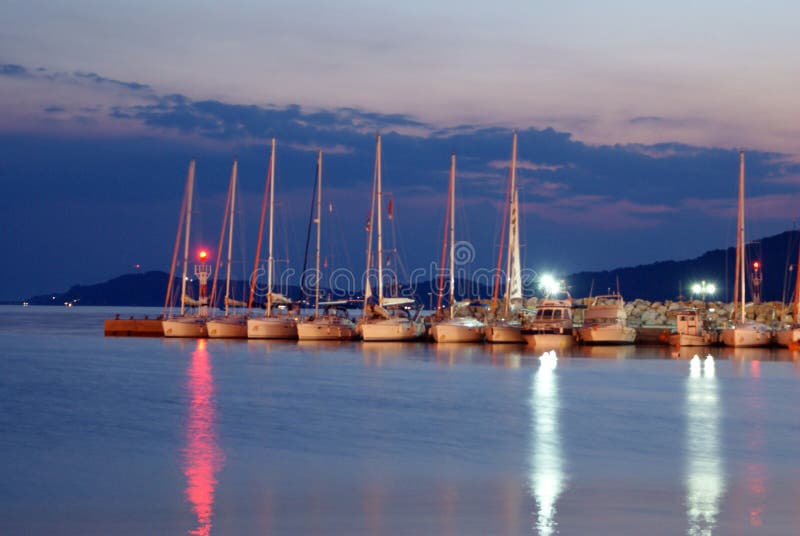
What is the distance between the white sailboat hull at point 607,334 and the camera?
65.3 meters

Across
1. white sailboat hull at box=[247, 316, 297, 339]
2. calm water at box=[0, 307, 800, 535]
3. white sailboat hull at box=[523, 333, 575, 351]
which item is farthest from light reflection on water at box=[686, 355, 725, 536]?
white sailboat hull at box=[247, 316, 297, 339]

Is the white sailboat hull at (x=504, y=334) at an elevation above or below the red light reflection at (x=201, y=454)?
above

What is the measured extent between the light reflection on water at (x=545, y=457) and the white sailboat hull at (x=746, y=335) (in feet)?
81.4

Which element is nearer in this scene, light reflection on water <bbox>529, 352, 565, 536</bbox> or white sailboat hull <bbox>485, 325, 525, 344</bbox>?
light reflection on water <bbox>529, 352, 565, 536</bbox>

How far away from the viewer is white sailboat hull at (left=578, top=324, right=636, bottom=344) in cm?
6531

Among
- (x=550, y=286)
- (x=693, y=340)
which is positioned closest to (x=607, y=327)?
(x=693, y=340)

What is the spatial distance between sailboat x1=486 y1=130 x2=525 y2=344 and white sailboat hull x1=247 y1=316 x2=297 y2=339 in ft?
44.9

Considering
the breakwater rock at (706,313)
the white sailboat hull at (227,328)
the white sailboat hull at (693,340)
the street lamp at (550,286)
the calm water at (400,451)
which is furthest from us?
the street lamp at (550,286)

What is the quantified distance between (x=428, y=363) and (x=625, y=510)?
37.7 metres

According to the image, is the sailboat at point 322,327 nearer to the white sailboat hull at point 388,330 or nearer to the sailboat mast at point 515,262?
the white sailboat hull at point 388,330

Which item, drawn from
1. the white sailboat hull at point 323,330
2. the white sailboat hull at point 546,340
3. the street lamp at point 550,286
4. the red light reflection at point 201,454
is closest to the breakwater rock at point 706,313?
the street lamp at point 550,286

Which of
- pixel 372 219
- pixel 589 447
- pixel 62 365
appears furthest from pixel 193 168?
pixel 589 447

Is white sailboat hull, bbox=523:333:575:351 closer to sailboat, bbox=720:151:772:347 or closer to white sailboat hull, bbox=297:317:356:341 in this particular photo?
sailboat, bbox=720:151:772:347

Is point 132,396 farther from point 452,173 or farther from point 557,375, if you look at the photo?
point 452,173
